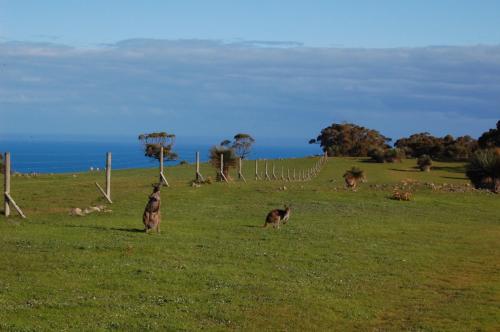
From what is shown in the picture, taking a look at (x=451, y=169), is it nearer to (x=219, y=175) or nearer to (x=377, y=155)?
(x=377, y=155)

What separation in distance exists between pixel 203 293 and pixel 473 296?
5.49m

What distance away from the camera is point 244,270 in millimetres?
15492

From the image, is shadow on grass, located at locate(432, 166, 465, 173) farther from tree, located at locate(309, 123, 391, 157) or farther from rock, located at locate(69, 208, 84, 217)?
rock, located at locate(69, 208, 84, 217)

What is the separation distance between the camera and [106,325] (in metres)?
10.6

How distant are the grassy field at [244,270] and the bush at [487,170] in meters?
15.3

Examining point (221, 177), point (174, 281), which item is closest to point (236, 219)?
point (174, 281)

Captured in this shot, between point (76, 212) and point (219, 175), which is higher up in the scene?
point (219, 175)

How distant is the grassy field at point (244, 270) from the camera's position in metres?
11.6

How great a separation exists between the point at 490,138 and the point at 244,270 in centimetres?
7345

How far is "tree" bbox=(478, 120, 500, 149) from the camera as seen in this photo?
260 ft

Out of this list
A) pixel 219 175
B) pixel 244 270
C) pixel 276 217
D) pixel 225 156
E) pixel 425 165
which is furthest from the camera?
pixel 425 165

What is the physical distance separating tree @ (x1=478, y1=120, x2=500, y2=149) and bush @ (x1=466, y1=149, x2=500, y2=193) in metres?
33.1

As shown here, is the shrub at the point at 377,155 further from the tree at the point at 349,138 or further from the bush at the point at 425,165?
the tree at the point at 349,138

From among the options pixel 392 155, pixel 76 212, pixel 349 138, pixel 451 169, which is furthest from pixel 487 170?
pixel 349 138
